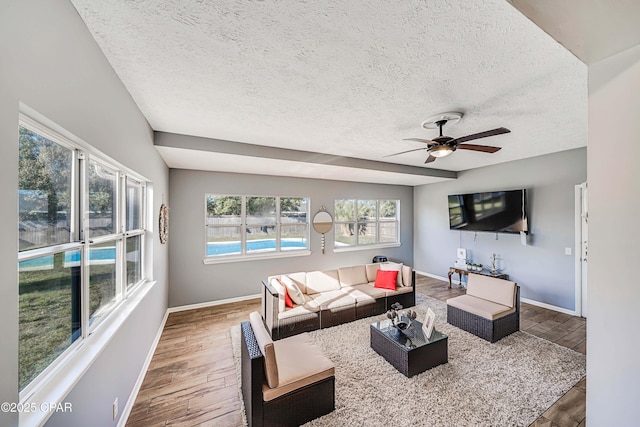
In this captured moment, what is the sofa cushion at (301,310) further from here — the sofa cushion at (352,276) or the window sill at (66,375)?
the window sill at (66,375)

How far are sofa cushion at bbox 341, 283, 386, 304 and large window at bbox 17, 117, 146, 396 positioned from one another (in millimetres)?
3001

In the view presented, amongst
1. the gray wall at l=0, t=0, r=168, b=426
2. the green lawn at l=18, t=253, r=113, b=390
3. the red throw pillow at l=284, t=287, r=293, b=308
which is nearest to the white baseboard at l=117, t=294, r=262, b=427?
the gray wall at l=0, t=0, r=168, b=426

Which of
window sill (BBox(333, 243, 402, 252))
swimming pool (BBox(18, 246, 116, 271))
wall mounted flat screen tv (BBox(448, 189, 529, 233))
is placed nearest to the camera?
swimming pool (BBox(18, 246, 116, 271))

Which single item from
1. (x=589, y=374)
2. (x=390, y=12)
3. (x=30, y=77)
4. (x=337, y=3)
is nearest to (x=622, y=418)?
(x=589, y=374)

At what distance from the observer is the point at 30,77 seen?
0.92 m

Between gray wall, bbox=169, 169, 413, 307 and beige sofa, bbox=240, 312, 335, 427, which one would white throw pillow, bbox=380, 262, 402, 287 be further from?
beige sofa, bbox=240, 312, 335, 427

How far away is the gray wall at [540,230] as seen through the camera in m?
4.01

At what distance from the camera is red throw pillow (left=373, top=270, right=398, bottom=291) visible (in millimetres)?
4156

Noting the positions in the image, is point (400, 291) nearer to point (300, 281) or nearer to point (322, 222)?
point (300, 281)

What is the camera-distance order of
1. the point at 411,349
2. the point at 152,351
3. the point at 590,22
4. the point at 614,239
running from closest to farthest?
the point at 590,22 < the point at 614,239 < the point at 411,349 < the point at 152,351

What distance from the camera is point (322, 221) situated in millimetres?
5582

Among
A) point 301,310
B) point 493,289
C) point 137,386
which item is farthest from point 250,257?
point 493,289

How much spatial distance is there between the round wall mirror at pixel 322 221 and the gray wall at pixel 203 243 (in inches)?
4.6

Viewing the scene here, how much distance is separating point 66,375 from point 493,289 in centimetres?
450
